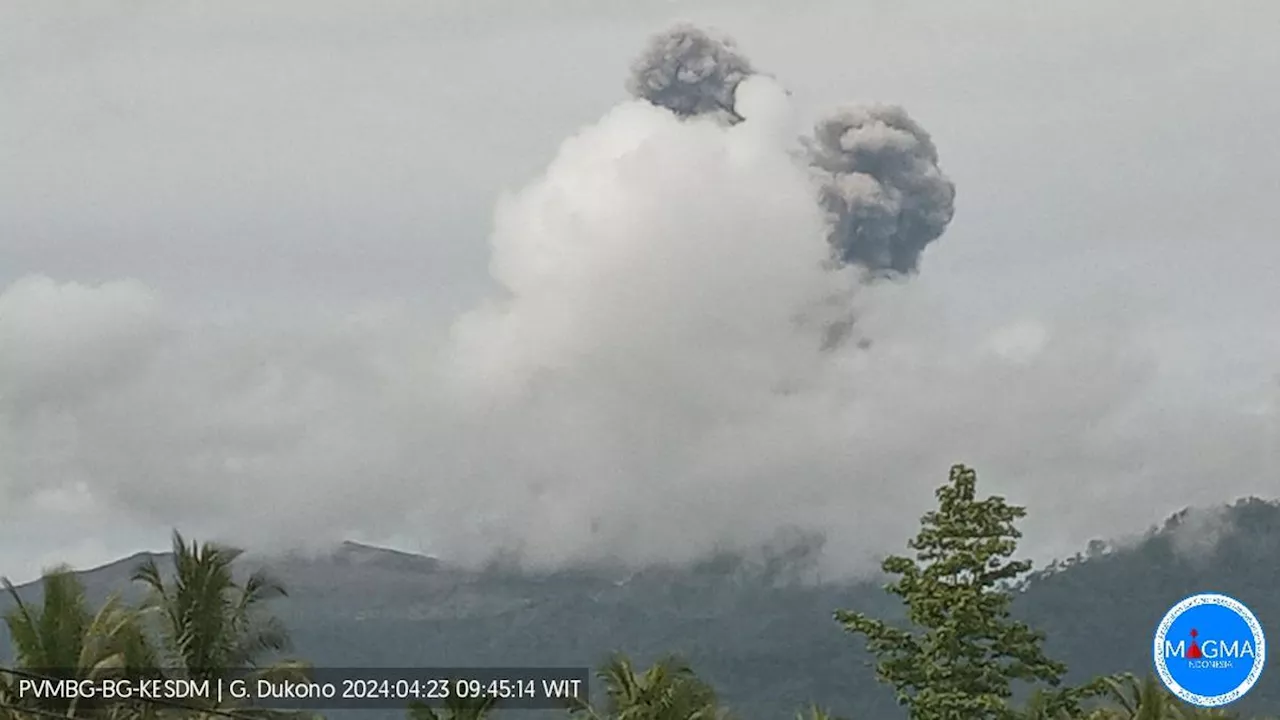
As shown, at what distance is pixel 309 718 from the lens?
31.7 meters

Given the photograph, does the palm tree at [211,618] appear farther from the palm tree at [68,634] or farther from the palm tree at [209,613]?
the palm tree at [68,634]

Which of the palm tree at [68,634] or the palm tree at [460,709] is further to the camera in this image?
the palm tree at [460,709]

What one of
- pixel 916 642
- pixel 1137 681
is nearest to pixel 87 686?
pixel 916 642

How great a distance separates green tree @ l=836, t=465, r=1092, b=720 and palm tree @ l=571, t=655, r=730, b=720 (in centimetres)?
473

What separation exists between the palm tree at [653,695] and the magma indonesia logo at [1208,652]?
54.2 feet

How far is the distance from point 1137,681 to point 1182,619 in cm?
2075

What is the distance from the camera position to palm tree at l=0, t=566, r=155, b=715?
3003cm

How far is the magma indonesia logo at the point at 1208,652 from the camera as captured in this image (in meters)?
19.5

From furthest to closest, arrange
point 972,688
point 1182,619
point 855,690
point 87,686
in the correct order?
point 855,690
point 972,688
point 87,686
point 1182,619

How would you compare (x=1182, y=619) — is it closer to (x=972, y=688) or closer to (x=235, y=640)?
(x=972, y=688)

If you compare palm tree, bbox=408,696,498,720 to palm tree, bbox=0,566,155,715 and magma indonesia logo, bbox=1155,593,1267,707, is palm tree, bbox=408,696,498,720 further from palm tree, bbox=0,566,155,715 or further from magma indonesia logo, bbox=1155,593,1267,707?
magma indonesia logo, bbox=1155,593,1267,707
